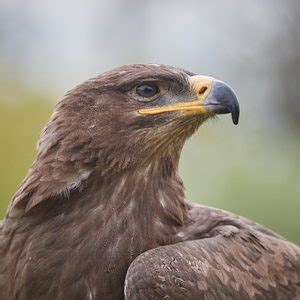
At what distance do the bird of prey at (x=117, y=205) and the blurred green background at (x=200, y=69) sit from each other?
3.25m

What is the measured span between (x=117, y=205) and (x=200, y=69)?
665 centimetres

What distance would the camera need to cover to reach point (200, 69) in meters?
11.5

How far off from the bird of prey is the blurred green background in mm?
3248

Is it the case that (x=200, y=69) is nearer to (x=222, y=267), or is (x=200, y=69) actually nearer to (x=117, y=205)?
(x=117, y=205)

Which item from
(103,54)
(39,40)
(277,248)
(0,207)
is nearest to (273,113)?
(103,54)

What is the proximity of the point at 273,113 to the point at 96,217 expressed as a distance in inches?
263

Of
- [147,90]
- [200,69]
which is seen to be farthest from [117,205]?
[200,69]

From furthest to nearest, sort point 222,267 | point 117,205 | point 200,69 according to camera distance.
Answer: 1. point 200,69
2. point 117,205
3. point 222,267

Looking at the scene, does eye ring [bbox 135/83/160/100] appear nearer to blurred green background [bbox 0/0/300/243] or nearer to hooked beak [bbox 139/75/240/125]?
hooked beak [bbox 139/75/240/125]

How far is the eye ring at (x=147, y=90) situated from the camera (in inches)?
197

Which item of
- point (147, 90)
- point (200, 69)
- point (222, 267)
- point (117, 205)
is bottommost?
point (200, 69)

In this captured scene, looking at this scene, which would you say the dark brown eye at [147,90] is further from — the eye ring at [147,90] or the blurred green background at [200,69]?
the blurred green background at [200,69]

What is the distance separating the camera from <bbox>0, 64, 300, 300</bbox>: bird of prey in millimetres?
4859

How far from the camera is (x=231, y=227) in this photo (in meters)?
5.14
